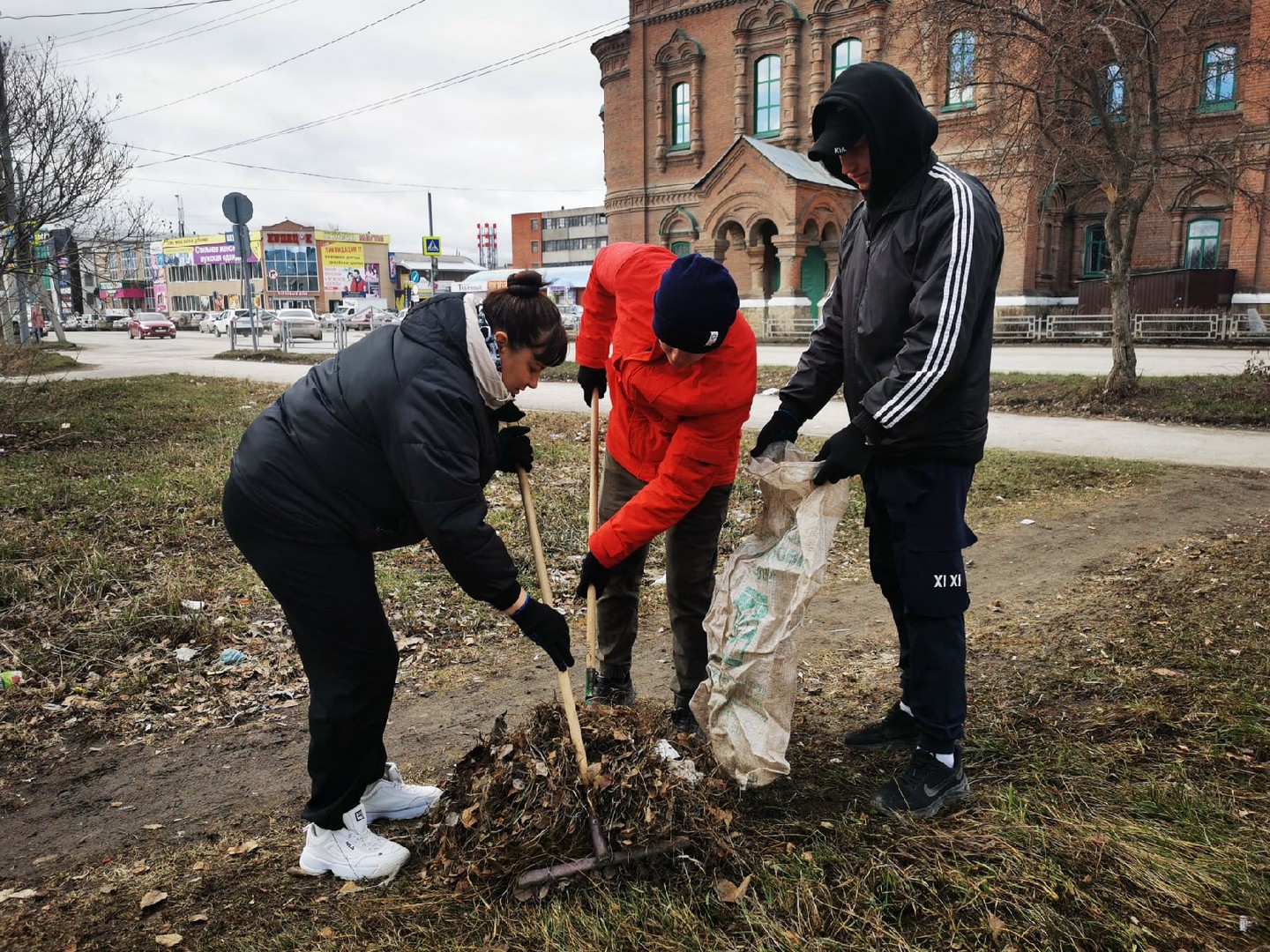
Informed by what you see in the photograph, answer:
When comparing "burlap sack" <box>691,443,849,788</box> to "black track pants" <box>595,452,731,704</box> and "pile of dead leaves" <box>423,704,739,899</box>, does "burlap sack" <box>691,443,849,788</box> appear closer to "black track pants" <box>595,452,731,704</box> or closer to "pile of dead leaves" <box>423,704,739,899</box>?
"pile of dead leaves" <box>423,704,739,899</box>

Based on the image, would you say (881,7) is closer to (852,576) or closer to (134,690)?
(852,576)

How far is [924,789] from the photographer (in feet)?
8.36

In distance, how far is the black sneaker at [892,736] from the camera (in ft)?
10.0

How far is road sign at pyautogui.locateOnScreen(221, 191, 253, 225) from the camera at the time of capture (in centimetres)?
1755

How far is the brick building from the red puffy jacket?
1960cm

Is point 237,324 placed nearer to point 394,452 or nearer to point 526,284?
point 526,284

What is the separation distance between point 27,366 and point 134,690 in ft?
32.5

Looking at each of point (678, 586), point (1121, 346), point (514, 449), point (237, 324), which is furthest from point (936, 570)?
point (237, 324)

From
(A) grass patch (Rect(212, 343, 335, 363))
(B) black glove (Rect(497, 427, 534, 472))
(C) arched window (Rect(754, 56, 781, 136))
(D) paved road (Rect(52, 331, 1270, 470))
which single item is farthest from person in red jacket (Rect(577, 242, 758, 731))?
(C) arched window (Rect(754, 56, 781, 136))

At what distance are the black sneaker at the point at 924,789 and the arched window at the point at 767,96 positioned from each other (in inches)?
1182

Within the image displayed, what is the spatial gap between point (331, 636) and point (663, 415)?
4.07 ft

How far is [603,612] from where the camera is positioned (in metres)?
3.35

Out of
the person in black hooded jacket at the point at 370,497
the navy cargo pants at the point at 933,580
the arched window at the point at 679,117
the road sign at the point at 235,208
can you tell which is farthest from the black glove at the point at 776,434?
the arched window at the point at 679,117

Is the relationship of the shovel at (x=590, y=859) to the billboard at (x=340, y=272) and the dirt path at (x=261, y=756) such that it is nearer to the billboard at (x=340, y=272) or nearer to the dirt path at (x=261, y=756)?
the dirt path at (x=261, y=756)
